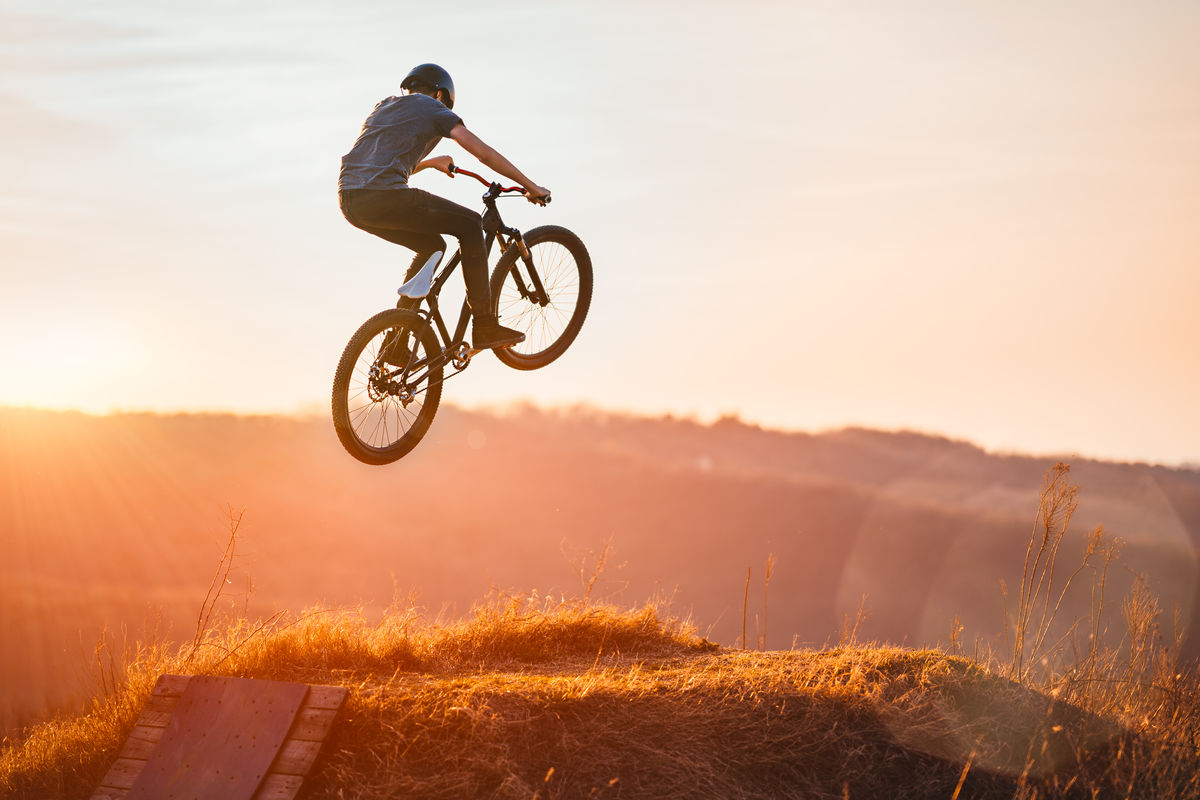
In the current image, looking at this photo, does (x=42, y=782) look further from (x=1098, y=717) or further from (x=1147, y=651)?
(x=1147, y=651)

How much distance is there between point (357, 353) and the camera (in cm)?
604

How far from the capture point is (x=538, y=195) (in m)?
6.62

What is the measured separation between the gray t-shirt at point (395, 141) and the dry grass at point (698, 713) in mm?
3584

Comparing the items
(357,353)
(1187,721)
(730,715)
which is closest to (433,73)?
(357,353)

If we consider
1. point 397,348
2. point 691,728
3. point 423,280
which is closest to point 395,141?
point 423,280

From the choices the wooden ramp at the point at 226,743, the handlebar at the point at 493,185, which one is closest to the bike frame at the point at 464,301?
the handlebar at the point at 493,185

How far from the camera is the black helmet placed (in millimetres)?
6234

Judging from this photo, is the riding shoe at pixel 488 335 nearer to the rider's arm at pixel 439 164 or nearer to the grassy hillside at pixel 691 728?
the rider's arm at pixel 439 164

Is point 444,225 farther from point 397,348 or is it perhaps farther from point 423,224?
point 397,348

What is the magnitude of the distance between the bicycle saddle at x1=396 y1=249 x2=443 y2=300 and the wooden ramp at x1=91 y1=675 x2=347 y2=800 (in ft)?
9.28

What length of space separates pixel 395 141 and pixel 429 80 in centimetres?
64

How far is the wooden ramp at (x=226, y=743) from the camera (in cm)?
573

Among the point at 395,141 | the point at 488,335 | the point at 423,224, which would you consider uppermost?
the point at 395,141

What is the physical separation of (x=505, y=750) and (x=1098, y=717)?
451cm
